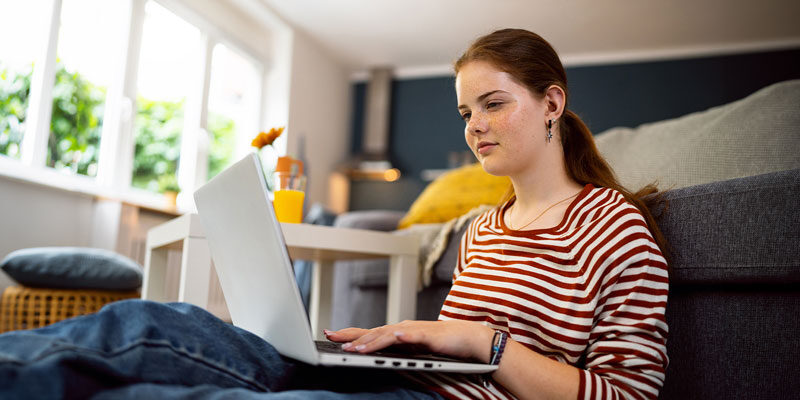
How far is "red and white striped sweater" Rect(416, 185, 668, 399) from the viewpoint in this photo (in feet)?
2.75

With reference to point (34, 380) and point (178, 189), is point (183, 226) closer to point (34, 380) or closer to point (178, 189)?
point (34, 380)

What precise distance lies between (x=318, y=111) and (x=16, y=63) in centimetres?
266

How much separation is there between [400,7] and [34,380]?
434 cm

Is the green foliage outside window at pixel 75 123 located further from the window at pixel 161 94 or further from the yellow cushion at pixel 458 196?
the yellow cushion at pixel 458 196

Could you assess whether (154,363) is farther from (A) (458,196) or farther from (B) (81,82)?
(B) (81,82)

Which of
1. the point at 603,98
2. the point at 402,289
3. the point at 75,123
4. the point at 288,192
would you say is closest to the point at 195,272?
the point at 288,192

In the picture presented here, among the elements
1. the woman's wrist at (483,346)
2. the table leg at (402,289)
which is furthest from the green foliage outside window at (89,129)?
the woman's wrist at (483,346)

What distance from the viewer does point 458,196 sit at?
2264mm

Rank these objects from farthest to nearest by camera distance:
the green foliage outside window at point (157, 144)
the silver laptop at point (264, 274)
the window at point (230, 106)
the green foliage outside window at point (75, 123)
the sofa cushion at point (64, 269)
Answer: the window at point (230, 106) < the green foliage outside window at point (157, 144) < the green foliage outside window at point (75, 123) < the sofa cushion at point (64, 269) < the silver laptop at point (264, 274)

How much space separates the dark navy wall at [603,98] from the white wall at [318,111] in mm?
221

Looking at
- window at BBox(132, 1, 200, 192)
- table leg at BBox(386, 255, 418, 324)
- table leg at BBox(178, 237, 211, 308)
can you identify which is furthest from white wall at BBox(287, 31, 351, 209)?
table leg at BBox(178, 237, 211, 308)

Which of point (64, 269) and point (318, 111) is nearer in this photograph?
point (64, 269)

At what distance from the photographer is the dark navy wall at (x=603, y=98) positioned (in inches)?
195

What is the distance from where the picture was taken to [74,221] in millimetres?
3369
